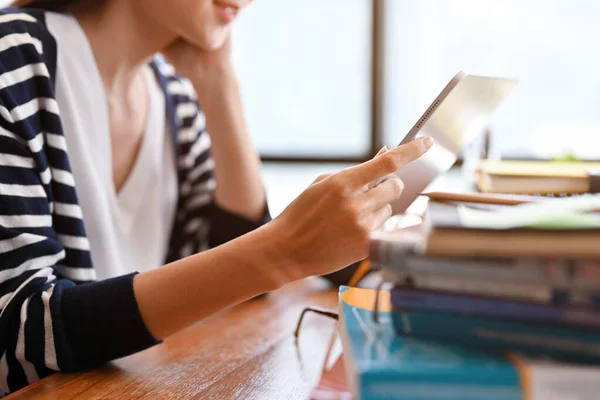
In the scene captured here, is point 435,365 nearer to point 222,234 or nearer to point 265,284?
point 265,284

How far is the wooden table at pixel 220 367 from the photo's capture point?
0.56 metres

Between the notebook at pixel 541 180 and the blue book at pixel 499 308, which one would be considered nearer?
the blue book at pixel 499 308

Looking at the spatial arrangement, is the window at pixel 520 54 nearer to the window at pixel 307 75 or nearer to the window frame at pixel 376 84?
the window frame at pixel 376 84

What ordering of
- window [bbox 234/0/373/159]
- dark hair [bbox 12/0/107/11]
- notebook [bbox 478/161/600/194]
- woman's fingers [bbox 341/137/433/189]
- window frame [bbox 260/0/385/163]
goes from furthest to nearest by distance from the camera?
window [bbox 234/0/373/159] → window frame [bbox 260/0/385/163] → dark hair [bbox 12/0/107/11] → notebook [bbox 478/161/600/194] → woman's fingers [bbox 341/137/433/189]

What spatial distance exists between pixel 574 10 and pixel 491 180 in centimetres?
116

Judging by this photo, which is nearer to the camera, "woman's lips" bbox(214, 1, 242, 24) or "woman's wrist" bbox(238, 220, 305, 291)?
"woman's wrist" bbox(238, 220, 305, 291)

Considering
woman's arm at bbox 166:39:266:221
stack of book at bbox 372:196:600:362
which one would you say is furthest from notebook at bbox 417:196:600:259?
woman's arm at bbox 166:39:266:221

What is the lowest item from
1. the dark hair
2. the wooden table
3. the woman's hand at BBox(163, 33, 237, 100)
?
the wooden table

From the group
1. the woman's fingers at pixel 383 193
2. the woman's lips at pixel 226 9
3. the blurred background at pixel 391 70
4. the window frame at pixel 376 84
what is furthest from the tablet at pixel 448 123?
the window frame at pixel 376 84

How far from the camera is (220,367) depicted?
625 millimetres

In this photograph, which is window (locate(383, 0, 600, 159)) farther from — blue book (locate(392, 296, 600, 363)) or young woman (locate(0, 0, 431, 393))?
blue book (locate(392, 296, 600, 363))

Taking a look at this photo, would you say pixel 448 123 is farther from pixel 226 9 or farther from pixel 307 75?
pixel 307 75

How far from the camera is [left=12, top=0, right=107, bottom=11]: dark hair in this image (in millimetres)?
943

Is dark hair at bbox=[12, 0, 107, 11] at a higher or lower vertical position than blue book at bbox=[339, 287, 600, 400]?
higher
